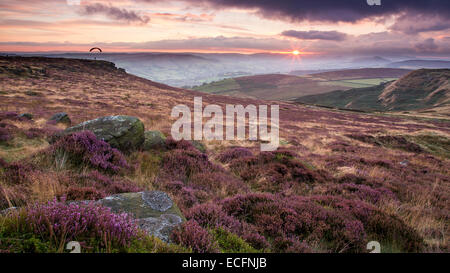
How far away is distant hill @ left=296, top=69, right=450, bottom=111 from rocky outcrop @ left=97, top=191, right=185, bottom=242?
13771 centimetres

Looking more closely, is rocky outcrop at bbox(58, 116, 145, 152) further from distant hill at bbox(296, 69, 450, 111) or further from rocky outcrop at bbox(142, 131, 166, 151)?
distant hill at bbox(296, 69, 450, 111)

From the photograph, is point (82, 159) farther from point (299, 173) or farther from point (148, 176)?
point (299, 173)

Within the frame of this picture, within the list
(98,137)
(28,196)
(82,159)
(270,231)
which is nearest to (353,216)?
(270,231)

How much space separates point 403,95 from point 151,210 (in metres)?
Result: 163

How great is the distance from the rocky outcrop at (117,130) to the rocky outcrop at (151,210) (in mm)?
4533

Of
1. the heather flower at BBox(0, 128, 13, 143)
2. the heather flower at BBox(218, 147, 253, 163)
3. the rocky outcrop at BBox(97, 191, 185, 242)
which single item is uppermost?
the heather flower at BBox(0, 128, 13, 143)

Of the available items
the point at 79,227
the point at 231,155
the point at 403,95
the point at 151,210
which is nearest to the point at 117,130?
the point at 231,155

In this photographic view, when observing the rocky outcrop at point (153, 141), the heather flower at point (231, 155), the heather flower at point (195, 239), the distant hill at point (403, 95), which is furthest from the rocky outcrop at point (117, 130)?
the distant hill at point (403, 95)

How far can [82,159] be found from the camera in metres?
6.53

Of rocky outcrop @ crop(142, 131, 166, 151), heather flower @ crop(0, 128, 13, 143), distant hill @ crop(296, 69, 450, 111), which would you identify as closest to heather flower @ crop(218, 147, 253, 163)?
rocky outcrop @ crop(142, 131, 166, 151)

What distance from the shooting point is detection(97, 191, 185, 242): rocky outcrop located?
321 centimetres

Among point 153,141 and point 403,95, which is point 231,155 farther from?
point 403,95

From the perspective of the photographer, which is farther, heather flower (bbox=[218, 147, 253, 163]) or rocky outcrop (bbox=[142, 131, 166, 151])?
heather flower (bbox=[218, 147, 253, 163])
